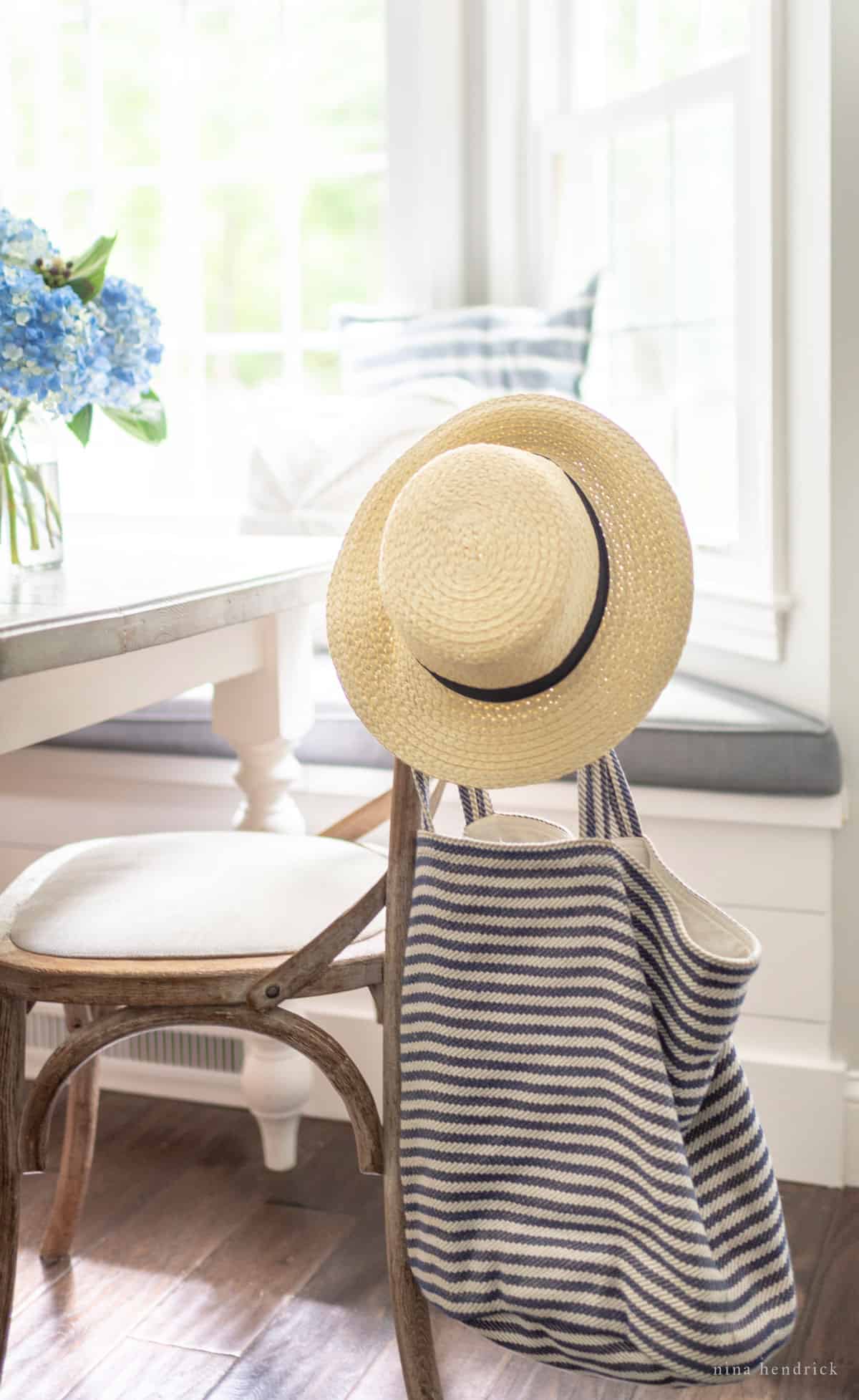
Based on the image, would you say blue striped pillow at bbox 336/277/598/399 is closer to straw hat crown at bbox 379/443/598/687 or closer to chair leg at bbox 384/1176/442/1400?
straw hat crown at bbox 379/443/598/687

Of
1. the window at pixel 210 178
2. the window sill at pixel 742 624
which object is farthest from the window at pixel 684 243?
the window at pixel 210 178

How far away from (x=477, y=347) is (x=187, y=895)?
1446 millimetres

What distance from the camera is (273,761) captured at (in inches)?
74.7

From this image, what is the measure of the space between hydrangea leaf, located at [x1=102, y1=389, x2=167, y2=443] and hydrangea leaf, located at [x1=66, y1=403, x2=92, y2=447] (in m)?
0.05

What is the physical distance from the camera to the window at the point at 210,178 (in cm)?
288

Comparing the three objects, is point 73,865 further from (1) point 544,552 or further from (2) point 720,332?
(2) point 720,332

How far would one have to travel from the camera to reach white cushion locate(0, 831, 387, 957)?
1.38 m

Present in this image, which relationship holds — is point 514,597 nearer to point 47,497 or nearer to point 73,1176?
point 47,497

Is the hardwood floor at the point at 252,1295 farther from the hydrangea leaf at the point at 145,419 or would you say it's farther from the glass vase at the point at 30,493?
the hydrangea leaf at the point at 145,419

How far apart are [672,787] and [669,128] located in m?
1.10

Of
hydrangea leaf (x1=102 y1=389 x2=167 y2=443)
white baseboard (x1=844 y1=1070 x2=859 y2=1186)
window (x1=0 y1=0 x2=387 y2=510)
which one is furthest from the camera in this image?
window (x1=0 y1=0 x2=387 y2=510)

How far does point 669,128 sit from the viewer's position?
233 centimetres

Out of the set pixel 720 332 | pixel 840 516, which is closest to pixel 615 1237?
pixel 840 516

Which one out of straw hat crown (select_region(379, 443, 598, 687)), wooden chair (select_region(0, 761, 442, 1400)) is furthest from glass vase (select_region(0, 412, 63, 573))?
straw hat crown (select_region(379, 443, 598, 687))
